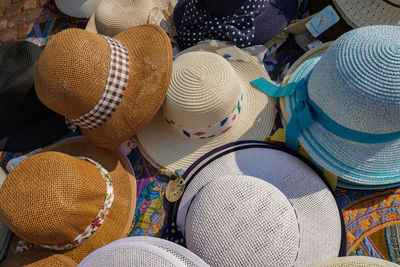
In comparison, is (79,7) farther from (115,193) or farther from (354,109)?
(354,109)

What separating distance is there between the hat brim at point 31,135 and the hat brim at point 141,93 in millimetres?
480

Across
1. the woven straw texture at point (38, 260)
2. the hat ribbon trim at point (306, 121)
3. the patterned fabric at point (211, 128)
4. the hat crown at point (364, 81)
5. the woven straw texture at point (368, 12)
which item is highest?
the woven straw texture at point (368, 12)

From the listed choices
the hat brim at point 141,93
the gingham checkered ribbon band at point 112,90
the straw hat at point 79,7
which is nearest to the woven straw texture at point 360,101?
the hat brim at point 141,93

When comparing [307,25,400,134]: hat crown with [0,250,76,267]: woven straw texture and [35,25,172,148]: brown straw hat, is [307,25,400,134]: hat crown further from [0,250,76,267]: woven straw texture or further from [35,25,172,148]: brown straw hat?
[0,250,76,267]: woven straw texture

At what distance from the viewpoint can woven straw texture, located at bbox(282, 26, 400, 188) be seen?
1104 mm

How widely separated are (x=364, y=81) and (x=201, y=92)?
716 mm

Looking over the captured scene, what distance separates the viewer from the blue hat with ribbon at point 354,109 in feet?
3.63

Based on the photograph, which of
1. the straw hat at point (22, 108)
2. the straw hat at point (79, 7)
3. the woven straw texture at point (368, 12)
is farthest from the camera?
the straw hat at point (79, 7)

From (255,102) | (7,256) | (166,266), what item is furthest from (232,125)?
(7,256)

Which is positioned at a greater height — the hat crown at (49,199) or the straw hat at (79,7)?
the straw hat at (79,7)

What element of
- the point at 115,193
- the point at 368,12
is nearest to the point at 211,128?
the point at 115,193

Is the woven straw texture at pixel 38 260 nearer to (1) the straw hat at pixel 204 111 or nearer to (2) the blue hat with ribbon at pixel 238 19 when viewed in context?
(1) the straw hat at pixel 204 111

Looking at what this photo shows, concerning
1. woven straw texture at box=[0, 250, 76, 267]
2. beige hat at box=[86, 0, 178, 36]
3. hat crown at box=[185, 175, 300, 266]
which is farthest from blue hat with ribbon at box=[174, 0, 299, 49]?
woven straw texture at box=[0, 250, 76, 267]

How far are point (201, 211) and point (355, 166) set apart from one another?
76 centimetres
